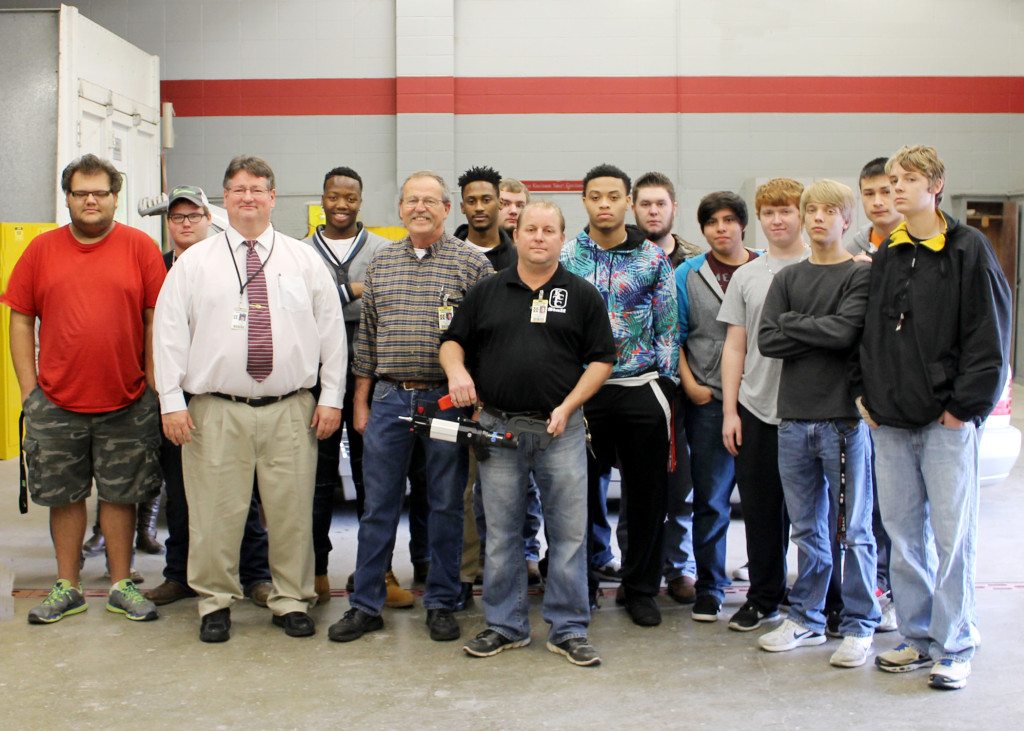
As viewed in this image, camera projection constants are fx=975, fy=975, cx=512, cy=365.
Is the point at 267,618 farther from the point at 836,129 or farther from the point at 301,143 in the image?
the point at 836,129

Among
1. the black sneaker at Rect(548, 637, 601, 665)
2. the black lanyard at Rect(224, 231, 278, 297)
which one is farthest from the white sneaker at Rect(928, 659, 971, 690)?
the black lanyard at Rect(224, 231, 278, 297)

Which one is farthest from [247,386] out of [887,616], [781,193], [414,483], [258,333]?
[887,616]

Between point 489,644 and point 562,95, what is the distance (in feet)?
25.3

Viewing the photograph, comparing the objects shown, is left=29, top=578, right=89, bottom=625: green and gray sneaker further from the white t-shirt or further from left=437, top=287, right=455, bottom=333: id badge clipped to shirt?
left=437, top=287, right=455, bottom=333: id badge clipped to shirt

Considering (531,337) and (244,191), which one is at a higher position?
(244,191)

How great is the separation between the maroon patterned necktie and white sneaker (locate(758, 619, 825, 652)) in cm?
202

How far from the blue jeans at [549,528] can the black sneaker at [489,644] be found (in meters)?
0.02

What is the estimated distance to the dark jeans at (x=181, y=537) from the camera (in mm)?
4008

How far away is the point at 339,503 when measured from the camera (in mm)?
5734

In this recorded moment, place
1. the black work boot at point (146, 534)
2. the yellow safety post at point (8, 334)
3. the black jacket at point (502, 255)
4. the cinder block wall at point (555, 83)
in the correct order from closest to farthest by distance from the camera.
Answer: the black jacket at point (502, 255), the black work boot at point (146, 534), the yellow safety post at point (8, 334), the cinder block wall at point (555, 83)

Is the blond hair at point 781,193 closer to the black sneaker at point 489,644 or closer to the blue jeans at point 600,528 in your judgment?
the blue jeans at point 600,528

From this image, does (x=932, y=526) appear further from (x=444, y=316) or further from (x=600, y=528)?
(x=444, y=316)

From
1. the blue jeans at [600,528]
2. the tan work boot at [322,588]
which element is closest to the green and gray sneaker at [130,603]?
the tan work boot at [322,588]

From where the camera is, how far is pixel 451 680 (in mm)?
3156
